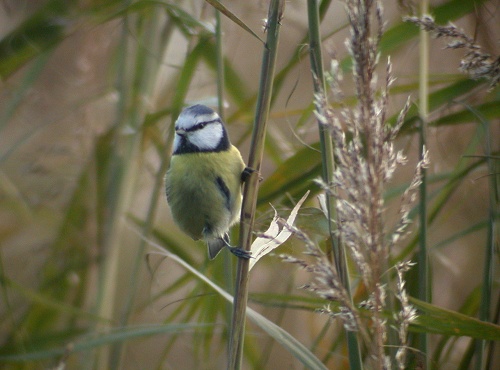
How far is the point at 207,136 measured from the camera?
1.23 metres

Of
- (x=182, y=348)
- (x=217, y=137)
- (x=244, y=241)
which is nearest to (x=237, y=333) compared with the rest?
(x=244, y=241)

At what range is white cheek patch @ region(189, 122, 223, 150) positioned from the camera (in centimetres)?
122

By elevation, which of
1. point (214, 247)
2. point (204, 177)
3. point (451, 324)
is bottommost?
point (451, 324)

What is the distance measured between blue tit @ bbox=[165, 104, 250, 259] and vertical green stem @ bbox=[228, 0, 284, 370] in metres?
0.39

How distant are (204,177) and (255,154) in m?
0.41

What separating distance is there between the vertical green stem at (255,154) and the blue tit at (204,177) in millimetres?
389

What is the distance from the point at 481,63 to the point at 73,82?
1.39 meters

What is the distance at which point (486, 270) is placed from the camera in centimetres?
81

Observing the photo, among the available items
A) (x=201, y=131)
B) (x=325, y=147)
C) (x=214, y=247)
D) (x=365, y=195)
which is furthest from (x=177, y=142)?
(x=365, y=195)

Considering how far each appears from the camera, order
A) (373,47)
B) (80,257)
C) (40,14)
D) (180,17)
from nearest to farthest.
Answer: (373,47), (180,17), (40,14), (80,257)

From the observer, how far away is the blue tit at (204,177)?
117 centimetres

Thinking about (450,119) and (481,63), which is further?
(450,119)

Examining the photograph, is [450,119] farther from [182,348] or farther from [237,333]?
[182,348]

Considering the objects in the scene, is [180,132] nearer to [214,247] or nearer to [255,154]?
[214,247]
